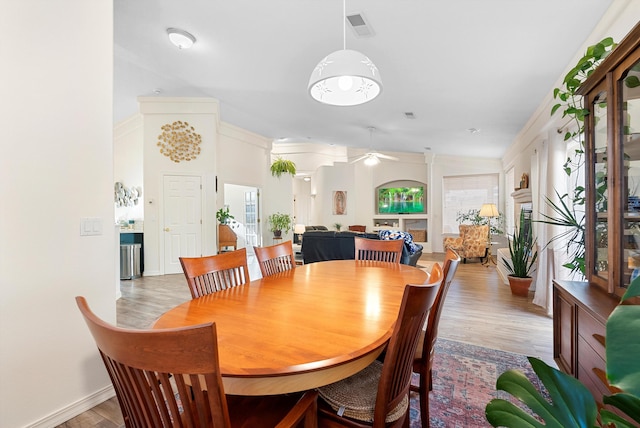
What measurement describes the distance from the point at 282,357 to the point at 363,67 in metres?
1.50

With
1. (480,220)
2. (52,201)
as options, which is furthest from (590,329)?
(480,220)

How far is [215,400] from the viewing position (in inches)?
24.9

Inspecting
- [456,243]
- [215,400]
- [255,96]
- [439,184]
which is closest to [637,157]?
[215,400]

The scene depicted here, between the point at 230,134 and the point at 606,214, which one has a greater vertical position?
the point at 230,134

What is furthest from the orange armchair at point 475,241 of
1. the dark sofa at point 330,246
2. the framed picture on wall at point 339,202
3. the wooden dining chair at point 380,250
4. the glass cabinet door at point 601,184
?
the glass cabinet door at point 601,184

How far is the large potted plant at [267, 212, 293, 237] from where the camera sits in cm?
762

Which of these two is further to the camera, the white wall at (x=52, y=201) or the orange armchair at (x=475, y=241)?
the orange armchair at (x=475, y=241)

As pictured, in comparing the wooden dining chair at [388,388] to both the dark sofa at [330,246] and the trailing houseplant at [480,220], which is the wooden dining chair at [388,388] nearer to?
the dark sofa at [330,246]

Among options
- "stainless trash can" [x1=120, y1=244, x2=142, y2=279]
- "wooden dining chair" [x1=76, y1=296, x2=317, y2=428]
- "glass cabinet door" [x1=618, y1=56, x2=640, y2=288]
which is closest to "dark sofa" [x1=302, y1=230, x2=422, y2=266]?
"stainless trash can" [x1=120, y1=244, x2=142, y2=279]

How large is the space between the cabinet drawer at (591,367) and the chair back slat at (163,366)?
167cm

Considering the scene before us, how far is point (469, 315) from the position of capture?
333 centimetres

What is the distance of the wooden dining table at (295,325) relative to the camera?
2.71 ft

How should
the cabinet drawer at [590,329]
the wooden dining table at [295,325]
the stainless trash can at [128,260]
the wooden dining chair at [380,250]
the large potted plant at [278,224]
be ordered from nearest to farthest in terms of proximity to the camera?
the wooden dining table at [295,325] < the cabinet drawer at [590,329] < the wooden dining chair at [380,250] < the stainless trash can at [128,260] < the large potted plant at [278,224]

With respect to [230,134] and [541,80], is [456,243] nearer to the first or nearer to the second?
[541,80]
